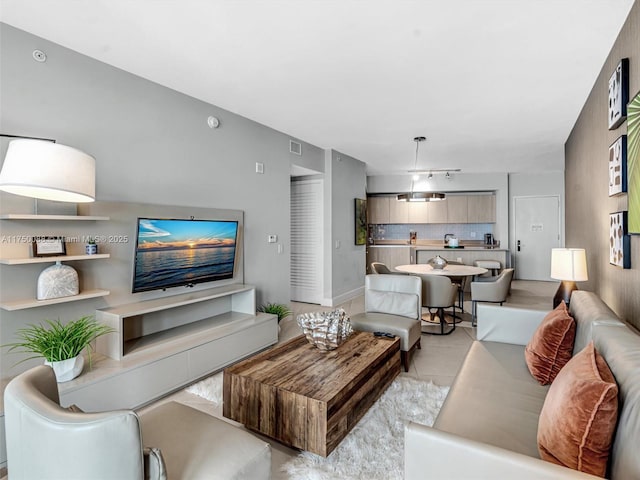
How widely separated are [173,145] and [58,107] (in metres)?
0.94

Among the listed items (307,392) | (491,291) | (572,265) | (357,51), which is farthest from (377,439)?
(491,291)

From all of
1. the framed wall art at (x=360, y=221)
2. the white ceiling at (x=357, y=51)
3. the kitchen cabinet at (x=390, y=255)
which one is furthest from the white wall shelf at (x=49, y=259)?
the kitchen cabinet at (x=390, y=255)

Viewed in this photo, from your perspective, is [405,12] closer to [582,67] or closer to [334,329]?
[582,67]

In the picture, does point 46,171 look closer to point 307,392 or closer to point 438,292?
point 307,392

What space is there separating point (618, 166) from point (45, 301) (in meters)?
3.90

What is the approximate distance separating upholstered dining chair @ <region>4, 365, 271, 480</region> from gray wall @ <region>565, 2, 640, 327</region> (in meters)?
2.35

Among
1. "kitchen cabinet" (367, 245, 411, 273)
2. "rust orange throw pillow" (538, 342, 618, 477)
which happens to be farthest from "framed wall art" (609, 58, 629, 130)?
"kitchen cabinet" (367, 245, 411, 273)

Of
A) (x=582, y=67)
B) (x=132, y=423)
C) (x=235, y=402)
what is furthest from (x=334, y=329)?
(x=582, y=67)

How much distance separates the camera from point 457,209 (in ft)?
28.5

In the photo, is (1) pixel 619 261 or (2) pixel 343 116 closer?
(1) pixel 619 261

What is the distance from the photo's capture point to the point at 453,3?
2062 millimetres

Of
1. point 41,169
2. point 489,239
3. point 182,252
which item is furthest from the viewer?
point 489,239

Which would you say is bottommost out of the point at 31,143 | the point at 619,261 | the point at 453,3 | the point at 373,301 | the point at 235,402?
the point at 235,402

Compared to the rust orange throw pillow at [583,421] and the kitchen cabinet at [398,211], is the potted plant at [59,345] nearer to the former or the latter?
the rust orange throw pillow at [583,421]
